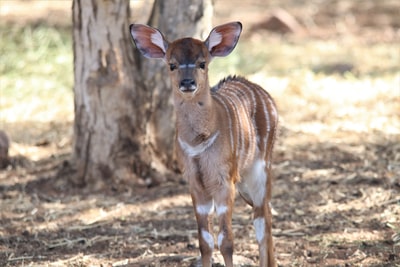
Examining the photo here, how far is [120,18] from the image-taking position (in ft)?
23.1

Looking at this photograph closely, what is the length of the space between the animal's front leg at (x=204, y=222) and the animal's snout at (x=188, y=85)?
1.87ft

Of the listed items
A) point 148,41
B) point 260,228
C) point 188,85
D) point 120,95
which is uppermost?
point 148,41

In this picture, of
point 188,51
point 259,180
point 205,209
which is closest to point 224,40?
point 188,51

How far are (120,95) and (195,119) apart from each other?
7.06ft

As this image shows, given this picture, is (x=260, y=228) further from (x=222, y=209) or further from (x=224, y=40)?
(x=224, y=40)

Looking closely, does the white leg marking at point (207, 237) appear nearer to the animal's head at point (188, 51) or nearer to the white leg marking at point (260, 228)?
the white leg marking at point (260, 228)

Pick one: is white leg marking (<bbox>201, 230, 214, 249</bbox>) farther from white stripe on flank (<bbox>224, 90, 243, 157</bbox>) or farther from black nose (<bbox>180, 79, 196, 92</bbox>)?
black nose (<bbox>180, 79, 196, 92</bbox>)

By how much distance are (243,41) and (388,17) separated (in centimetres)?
240

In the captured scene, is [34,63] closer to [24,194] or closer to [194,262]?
[24,194]

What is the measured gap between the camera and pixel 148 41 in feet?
17.3

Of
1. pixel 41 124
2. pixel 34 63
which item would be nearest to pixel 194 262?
pixel 41 124

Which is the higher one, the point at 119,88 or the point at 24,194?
the point at 119,88

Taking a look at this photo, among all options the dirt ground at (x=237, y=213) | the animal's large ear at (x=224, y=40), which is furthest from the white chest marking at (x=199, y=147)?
the dirt ground at (x=237, y=213)

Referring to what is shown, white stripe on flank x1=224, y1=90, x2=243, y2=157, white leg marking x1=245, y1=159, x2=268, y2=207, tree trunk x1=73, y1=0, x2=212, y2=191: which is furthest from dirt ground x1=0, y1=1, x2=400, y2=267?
white stripe on flank x1=224, y1=90, x2=243, y2=157
